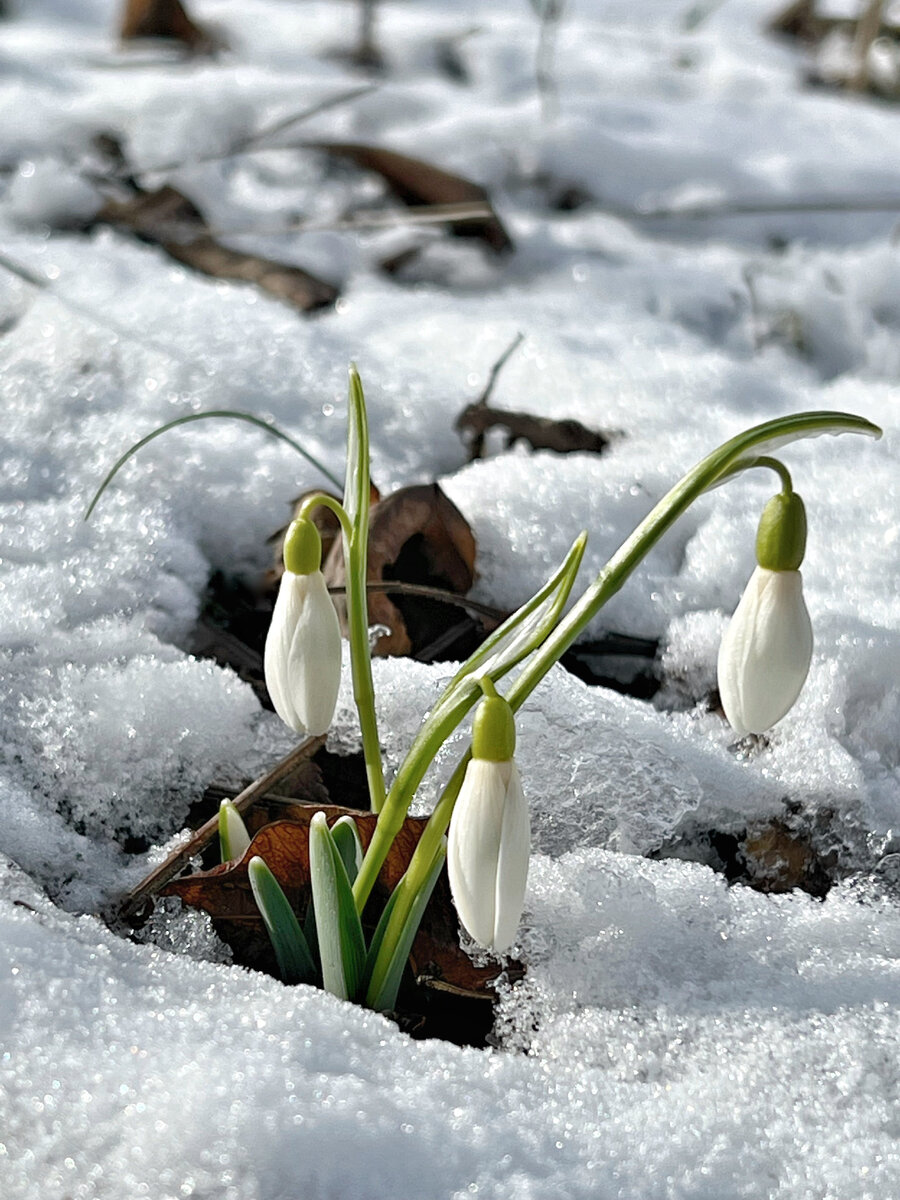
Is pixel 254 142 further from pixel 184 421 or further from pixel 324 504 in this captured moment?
pixel 324 504

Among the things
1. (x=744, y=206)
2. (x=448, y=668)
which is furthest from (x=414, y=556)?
(x=744, y=206)

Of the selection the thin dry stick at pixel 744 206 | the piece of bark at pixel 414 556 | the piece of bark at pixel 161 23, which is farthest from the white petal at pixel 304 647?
the piece of bark at pixel 161 23

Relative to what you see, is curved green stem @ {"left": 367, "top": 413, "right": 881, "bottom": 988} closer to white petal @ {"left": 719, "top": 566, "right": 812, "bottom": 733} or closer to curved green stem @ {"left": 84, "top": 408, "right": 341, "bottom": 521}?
white petal @ {"left": 719, "top": 566, "right": 812, "bottom": 733}

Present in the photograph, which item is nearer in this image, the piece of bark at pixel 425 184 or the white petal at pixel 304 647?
the white petal at pixel 304 647

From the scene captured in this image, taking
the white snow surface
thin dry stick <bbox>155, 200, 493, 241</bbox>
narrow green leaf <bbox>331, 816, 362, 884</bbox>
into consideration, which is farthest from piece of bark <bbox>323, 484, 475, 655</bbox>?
thin dry stick <bbox>155, 200, 493, 241</bbox>

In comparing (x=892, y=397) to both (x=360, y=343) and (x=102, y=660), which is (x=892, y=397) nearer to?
(x=360, y=343)

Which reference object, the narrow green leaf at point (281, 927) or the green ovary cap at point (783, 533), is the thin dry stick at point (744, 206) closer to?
the green ovary cap at point (783, 533)
